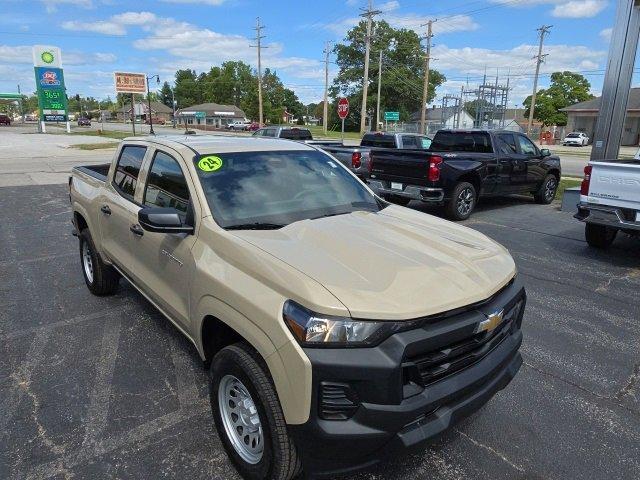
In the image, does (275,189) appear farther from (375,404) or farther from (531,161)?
(531,161)

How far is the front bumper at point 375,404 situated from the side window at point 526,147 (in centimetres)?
1005

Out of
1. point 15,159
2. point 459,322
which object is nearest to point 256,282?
point 459,322

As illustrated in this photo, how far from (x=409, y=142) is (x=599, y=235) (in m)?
7.21

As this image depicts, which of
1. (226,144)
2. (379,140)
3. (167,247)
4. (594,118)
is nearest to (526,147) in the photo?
(379,140)

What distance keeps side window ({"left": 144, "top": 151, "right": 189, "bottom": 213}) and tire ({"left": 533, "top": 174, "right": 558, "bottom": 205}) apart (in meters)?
10.6

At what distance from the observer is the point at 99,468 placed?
2551 millimetres

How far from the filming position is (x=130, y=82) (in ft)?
164

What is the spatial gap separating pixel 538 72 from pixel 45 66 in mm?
55107

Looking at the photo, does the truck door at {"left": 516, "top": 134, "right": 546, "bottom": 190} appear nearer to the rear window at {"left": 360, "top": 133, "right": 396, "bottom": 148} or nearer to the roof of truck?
the rear window at {"left": 360, "top": 133, "right": 396, "bottom": 148}

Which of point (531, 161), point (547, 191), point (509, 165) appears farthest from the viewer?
point (547, 191)

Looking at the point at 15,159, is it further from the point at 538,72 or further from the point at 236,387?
the point at 538,72

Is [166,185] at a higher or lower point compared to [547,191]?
higher

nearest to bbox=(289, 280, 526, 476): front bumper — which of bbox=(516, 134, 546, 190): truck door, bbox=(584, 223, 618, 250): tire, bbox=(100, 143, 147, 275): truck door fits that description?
bbox=(100, 143, 147, 275): truck door

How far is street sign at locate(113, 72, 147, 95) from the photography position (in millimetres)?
49125
